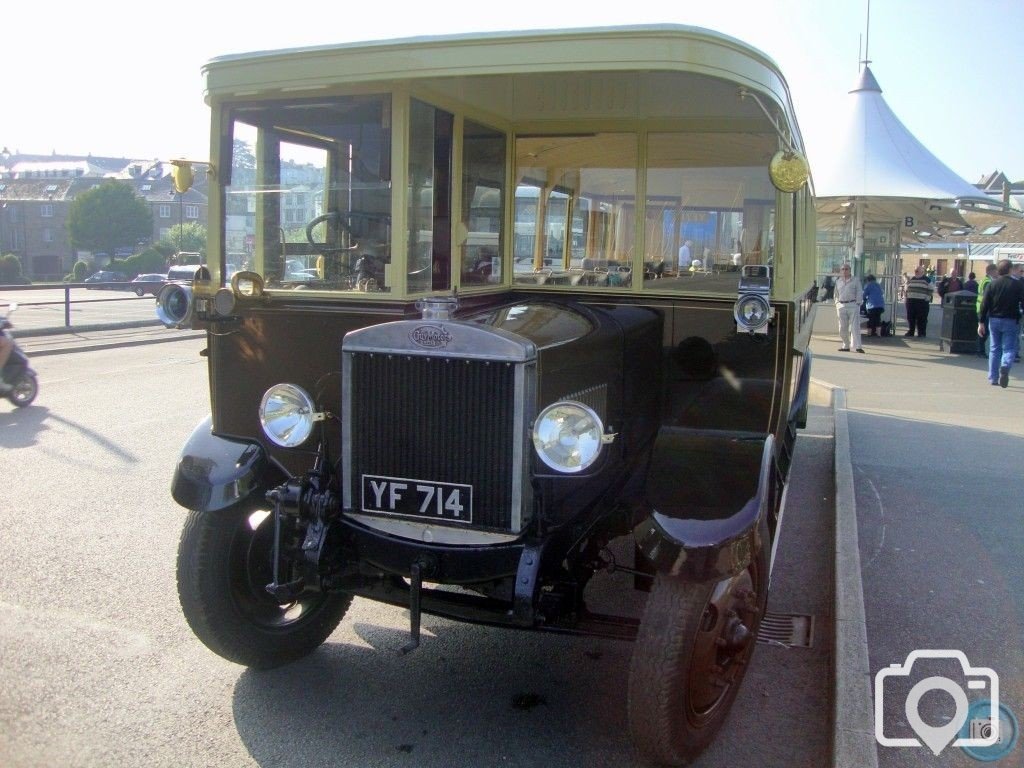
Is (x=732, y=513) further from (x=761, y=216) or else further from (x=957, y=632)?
(x=761, y=216)

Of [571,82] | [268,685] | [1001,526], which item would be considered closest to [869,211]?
[1001,526]

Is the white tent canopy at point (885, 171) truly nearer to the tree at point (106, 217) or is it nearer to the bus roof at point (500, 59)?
the bus roof at point (500, 59)

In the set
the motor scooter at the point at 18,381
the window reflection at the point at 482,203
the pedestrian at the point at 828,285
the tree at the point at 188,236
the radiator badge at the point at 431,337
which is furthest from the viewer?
the pedestrian at the point at 828,285

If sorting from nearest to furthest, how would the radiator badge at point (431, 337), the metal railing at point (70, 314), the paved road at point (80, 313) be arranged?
the radiator badge at point (431, 337)
the metal railing at point (70, 314)
the paved road at point (80, 313)

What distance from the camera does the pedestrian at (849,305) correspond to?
55.3ft

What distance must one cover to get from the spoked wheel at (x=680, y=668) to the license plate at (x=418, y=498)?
0.76 metres

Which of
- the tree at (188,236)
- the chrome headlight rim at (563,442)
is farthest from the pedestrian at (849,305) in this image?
the chrome headlight rim at (563,442)

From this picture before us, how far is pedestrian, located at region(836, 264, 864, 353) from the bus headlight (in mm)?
14923

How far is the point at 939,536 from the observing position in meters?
5.81

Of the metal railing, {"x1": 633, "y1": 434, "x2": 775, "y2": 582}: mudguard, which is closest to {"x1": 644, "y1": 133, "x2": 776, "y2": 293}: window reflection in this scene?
{"x1": 633, "y1": 434, "x2": 775, "y2": 582}: mudguard

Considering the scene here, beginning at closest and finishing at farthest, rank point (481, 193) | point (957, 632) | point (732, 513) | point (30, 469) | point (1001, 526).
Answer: point (732, 513)
point (957, 632)
point (481, 193)
point (1001, 526)
point (30, 469)

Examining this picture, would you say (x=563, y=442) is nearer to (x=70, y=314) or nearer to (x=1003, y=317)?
(x=1003, y=317)

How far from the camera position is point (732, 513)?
326 cm

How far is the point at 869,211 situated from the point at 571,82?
Answer: 70.6ft
